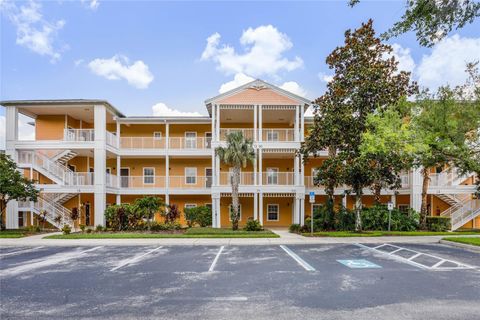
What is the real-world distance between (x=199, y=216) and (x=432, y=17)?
19.1 meters

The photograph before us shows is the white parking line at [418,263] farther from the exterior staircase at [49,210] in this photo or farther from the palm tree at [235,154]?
the exterior staircase at [49,210]

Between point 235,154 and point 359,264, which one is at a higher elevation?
point 235,154

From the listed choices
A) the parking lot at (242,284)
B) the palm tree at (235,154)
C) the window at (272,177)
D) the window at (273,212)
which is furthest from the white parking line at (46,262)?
the window at (273,212)

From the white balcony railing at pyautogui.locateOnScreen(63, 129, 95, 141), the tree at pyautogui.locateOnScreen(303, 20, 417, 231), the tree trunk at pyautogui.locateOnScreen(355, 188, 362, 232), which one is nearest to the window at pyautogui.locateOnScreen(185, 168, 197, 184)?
the white balcony railing at pyautogui.locateOnScreen(63, 129, 95, 141)

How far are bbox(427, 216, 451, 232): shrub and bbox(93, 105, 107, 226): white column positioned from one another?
22376 mm

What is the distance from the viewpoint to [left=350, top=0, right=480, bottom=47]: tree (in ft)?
29.3

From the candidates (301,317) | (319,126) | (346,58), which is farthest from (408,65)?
(301,317)

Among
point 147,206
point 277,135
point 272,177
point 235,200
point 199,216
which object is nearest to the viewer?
point 235,200

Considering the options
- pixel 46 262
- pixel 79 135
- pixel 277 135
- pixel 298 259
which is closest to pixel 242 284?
pixel 298 259

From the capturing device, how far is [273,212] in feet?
93.5

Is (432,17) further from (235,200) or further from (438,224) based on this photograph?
(438,224)

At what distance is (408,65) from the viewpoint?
21906mm

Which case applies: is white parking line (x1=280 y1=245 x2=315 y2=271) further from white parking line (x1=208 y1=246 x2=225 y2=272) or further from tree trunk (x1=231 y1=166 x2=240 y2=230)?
tree trunk (x1=231 y1=166 x2=240 y2=230)

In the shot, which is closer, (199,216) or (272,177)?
(199,216)
